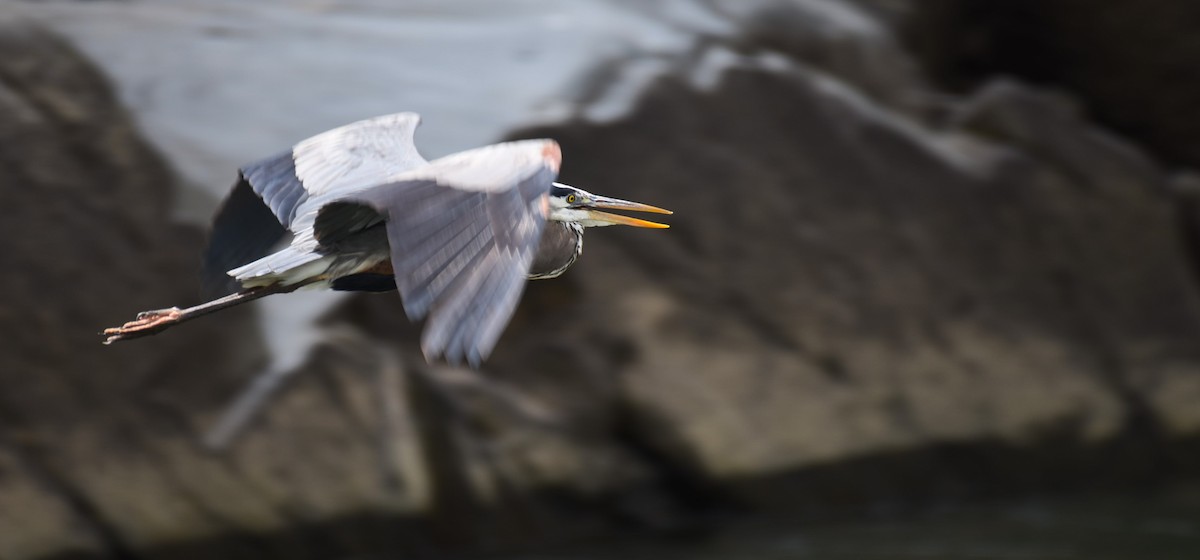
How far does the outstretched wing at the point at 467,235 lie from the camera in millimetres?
2424

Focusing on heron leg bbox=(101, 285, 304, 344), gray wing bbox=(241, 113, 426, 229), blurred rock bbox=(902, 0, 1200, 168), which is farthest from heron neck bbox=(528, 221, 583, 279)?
blurred rock bbox=(902, 0, 1200, 168)

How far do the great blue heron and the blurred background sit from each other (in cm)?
144

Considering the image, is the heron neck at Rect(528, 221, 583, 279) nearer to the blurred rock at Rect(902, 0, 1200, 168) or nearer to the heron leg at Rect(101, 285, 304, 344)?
the heron leg at Rect(101, 285, 304, 344)

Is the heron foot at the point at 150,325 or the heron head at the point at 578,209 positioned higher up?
the heron head at the point at 578,209

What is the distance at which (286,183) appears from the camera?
148 inches

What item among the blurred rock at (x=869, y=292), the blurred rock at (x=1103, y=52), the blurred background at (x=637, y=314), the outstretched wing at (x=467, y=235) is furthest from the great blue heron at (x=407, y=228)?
the blurred rock at (x=1103, y=52)

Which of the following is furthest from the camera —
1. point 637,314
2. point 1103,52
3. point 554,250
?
point 1103,52

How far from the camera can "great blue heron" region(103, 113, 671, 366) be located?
2.53 metres

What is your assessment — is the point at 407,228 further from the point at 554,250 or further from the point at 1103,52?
the point at 1103,52

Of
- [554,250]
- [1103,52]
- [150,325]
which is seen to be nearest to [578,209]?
[554,250]

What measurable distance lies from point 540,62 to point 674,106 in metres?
0.74

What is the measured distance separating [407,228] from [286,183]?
116 centimetres

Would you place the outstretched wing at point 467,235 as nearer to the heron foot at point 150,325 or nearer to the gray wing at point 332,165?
the gray wing at point 332,165

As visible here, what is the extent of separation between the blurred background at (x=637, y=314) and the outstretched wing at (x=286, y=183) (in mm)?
1695
